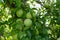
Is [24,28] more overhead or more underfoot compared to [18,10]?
more underfoot

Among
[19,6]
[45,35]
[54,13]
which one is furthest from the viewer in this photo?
[54,13]

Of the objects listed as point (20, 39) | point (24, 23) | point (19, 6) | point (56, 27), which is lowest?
point (56, 27)

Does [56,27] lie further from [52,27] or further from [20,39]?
[20,39]

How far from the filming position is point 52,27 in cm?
159

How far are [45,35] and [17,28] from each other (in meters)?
0.24

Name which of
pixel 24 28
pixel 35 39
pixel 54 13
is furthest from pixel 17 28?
pixel 54 13

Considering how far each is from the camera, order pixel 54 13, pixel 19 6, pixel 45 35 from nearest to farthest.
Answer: pixel 19 6
pixel 45 35
pixel 54 13

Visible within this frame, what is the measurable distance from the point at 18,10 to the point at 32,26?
14cm

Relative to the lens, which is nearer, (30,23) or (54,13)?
(30,23)

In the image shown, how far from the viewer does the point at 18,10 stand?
120cm

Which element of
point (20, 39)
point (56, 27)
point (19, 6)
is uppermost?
point (19, 6)

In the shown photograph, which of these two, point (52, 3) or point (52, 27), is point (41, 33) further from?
point (52, 3)

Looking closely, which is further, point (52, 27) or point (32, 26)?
point (52, 27)

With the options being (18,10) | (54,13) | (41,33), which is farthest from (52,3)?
(18,10)
